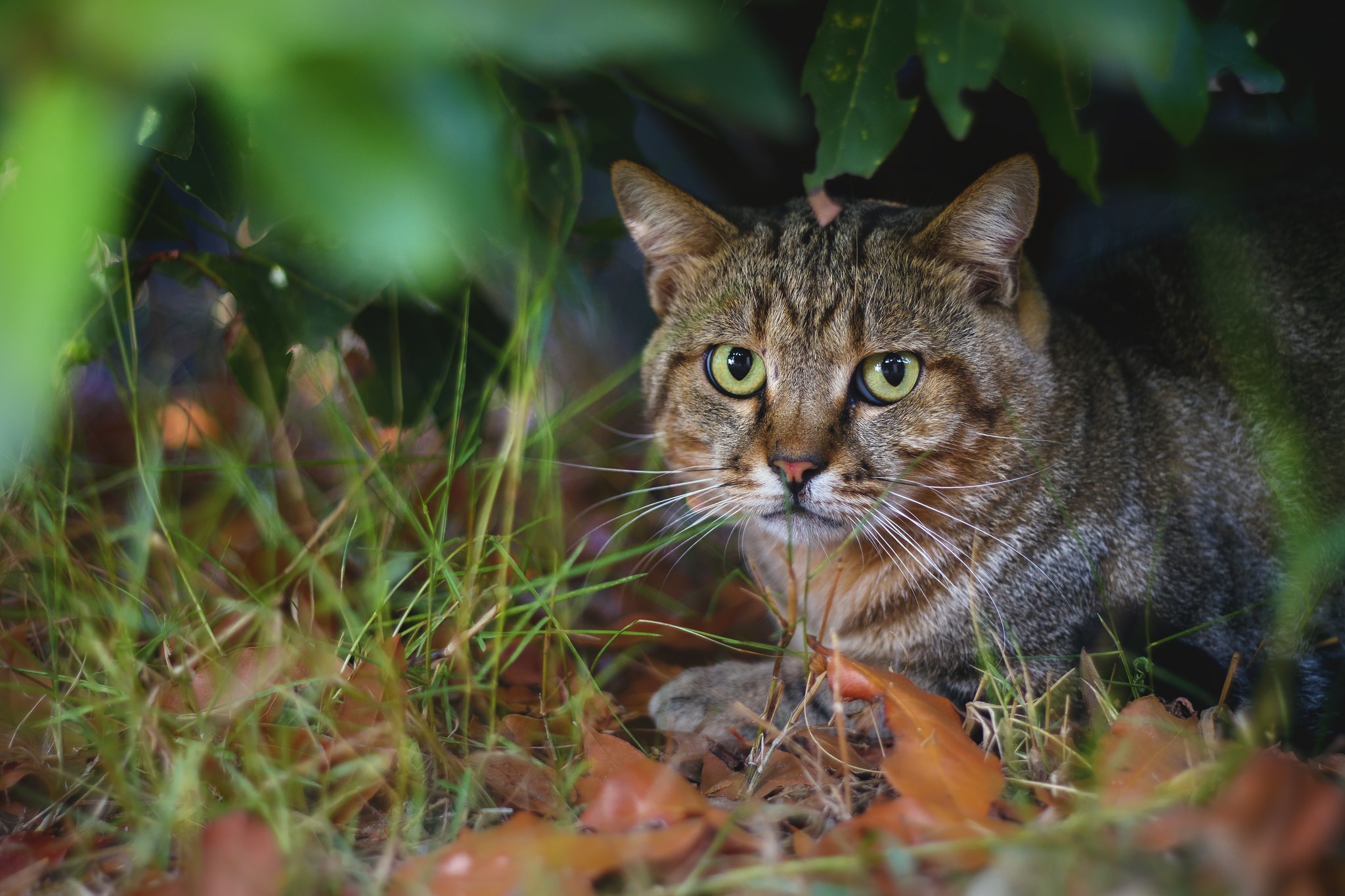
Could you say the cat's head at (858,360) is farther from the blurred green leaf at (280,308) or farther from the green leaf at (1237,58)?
the blurred green leaf at (280,308)

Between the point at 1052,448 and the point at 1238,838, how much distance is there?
1029 millimetres

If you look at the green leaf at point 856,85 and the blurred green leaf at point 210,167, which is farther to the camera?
the blurred green leaf at point 210,167

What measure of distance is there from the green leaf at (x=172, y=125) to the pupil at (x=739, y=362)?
3.33ft

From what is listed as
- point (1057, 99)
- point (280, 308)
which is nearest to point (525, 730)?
point (280, 308)

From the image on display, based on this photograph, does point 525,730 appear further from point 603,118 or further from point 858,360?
point 603,118

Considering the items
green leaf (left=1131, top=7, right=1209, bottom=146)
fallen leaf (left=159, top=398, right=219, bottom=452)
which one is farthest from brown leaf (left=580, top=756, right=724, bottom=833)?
fallen leaf (left=159, top=398, right=219, bottom=452)

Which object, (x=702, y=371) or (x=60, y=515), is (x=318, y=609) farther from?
(x=702, y=371)

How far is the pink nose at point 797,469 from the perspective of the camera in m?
1.65

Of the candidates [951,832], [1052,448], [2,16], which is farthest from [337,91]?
[1052,448]

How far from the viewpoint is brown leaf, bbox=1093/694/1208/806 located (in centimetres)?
121

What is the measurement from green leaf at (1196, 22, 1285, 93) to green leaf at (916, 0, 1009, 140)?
2.05 feet

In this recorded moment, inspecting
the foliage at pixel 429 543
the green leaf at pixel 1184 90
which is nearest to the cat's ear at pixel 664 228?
the foliage at pixel 429 543

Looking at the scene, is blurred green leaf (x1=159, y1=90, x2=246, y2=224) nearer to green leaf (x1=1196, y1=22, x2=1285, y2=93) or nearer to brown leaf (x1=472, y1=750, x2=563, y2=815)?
brown leaf (x1=472, y1=750, x2=563, y2=815)

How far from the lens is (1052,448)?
71.3 inches
